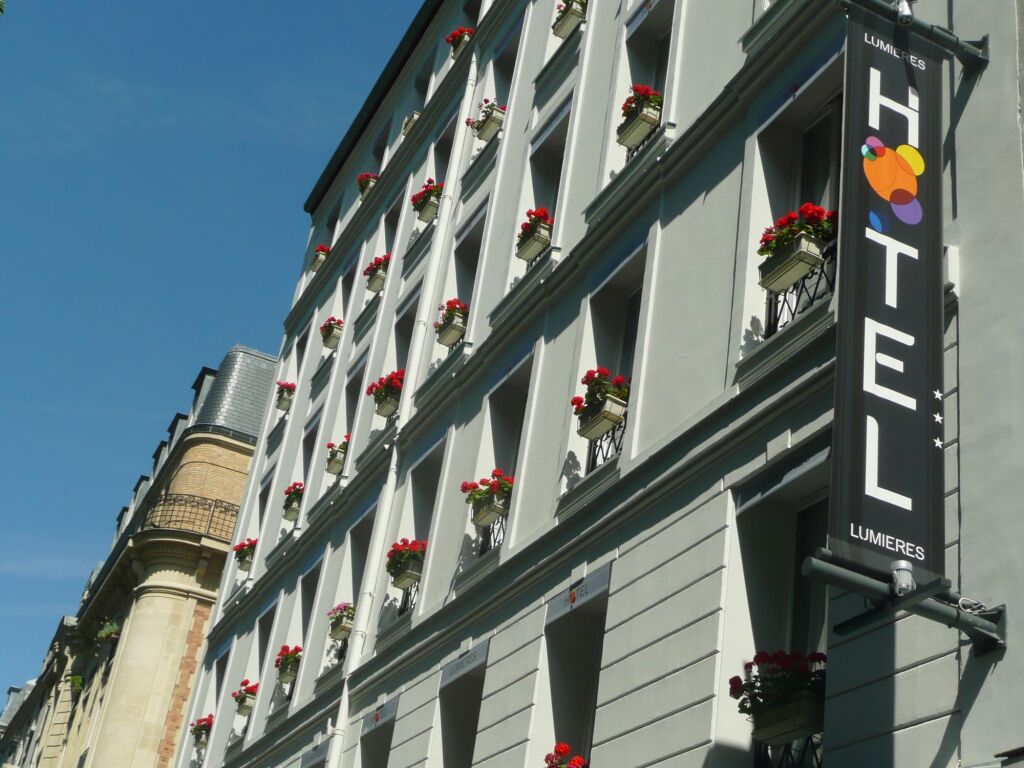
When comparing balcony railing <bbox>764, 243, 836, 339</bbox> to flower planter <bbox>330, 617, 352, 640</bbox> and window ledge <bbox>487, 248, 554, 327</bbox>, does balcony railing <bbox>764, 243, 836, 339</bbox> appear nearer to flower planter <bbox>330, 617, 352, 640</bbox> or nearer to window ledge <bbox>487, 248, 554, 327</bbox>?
window ledge <bbox>487, 248, 554, 327</bbox>

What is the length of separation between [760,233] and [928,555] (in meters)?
5.18

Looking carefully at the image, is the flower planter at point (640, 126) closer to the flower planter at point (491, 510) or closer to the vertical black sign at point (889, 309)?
the flower planter at point (491, 510)

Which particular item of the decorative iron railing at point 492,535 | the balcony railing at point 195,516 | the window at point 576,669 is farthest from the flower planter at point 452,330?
the balcony railing at point 195,516

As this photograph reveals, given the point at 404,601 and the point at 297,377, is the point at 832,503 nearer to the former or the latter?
the point at 404,601

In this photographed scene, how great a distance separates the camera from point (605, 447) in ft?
47.2

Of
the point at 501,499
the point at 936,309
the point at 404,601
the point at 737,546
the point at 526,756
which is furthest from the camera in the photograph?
the point at 404,601

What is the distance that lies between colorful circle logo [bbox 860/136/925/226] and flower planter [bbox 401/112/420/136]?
18.7m

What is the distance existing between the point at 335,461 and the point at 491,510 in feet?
29.0

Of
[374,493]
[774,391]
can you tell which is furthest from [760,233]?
[374,493]

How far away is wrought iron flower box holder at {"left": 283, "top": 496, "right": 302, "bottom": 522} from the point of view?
26688 millimetres

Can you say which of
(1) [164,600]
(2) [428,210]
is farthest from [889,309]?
(1) [164,600]

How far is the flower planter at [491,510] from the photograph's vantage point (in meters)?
16.0

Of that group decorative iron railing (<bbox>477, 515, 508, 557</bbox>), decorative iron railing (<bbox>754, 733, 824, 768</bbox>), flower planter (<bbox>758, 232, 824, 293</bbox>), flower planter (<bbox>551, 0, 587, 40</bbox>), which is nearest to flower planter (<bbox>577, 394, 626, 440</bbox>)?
decorative iron railing (<bbox>477, 515, 508, 557</bbox>)

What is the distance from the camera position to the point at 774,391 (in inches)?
433
